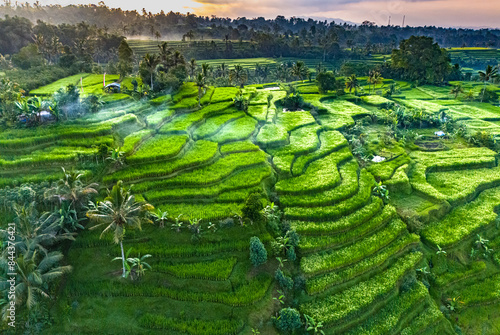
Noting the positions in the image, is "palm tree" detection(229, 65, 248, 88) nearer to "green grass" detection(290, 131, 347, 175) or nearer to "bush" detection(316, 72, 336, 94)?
"bush" detection(316, 72, 336, 94)

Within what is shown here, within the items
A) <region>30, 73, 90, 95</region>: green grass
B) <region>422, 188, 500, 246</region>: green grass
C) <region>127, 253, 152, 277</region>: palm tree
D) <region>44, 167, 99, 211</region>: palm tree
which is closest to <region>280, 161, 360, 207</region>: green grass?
<region>422, 188, 500, 246</region>: green grass

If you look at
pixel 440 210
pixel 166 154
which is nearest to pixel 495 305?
pixel 440 210

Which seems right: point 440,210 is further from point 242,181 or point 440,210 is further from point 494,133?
point 494,133

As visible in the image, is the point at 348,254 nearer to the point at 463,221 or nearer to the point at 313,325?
the point at 313,325

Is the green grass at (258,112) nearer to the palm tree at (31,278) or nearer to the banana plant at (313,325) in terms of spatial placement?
the banana plant at (313,325)

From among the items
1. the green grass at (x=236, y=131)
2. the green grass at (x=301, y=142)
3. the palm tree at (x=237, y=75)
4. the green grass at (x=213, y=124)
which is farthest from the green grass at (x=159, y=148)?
the palm tree at (x=237, y=75)

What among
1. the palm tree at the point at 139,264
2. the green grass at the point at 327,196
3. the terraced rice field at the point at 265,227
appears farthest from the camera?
the green grass at the point at 327,196
